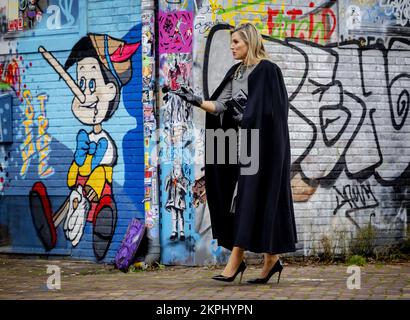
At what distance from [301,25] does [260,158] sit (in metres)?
3.50

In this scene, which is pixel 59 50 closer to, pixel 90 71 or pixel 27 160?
pixel 90 71

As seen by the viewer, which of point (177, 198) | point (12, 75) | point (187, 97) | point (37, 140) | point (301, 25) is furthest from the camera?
point (12, 75)

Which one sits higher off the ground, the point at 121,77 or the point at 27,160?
the point at 121,77

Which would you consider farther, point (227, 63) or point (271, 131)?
point (227, 63)

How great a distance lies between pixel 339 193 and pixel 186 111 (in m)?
2.25

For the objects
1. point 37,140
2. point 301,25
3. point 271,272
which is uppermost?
point 301,25

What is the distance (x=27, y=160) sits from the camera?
11.8 meters

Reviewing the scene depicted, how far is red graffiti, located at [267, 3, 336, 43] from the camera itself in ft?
34.8

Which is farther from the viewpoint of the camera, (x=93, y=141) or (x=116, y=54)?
(x=93, y=141)

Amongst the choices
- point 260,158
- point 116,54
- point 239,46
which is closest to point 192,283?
point 260,158

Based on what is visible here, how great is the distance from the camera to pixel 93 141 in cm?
1122

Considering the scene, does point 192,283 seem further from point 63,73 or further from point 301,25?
point 63,73

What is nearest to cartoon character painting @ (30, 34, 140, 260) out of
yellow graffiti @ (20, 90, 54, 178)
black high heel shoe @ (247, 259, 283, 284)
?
yellow graffiti @ (20, 90, 54, 178)
